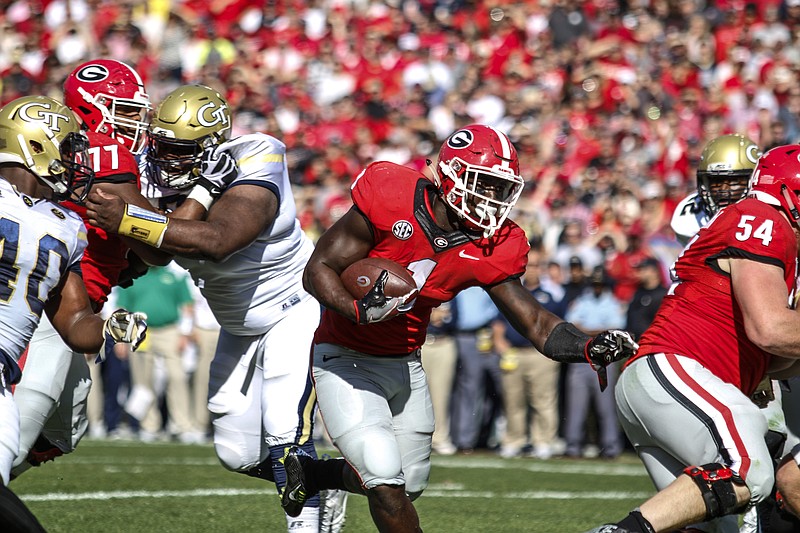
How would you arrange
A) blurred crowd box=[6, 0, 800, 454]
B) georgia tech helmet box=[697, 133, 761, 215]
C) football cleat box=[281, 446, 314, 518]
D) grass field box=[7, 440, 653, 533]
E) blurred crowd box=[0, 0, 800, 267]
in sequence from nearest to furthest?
football cleat box=[281, 446, 314, 518] → georgia tech helmet box=[697, 133, 761, 215] → grass field box=[7, 440, 653, 533] → blurred crowd box=[6, 0, 800, 454] → blurred crowd box=[0, 0, 800, 267]

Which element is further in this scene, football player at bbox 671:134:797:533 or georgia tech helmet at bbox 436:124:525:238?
football player at bbox 671:134:797:533

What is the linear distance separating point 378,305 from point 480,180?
69 cm

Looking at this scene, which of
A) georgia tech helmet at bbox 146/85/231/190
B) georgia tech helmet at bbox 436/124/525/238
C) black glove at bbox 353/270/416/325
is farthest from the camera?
georgia tech helmet at bbox 146/85/231/190

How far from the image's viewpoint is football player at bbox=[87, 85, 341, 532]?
4871 mm

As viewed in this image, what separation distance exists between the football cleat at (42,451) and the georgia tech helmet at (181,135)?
1.32 meters

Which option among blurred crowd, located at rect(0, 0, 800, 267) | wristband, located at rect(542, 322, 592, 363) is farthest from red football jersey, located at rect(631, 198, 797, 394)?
blurred crowd, located at rect(0, 0, 800, 267)

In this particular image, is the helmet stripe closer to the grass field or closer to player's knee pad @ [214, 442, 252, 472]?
player's knee pad @ [214, 442, 252, 472]

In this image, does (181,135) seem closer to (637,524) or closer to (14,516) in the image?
(14,516)

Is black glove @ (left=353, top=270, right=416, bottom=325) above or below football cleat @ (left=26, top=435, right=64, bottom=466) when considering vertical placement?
above

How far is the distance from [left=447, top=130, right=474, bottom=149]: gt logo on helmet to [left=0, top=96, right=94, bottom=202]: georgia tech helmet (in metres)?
1.43

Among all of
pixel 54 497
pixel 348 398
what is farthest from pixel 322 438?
pixel 348 398

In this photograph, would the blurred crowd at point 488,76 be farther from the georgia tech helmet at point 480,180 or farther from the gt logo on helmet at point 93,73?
the georgia tech helmet at point 480,180

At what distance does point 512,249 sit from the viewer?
15.3 feet

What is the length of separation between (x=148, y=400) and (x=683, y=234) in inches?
272
